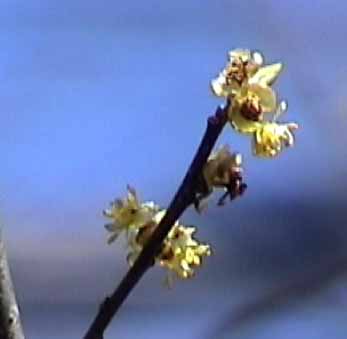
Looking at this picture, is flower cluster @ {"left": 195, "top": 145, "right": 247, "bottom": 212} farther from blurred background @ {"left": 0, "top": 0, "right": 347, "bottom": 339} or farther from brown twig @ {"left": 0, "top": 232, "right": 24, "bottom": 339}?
blurred background @ {"left": 0, "top": 0, "right": 347, "bottom": 339}

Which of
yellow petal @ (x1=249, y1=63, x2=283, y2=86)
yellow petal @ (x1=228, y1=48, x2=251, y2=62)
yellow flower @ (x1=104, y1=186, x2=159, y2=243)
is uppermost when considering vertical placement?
yellow petal @ (x1=228, y1=48, x2=251, y2=62)

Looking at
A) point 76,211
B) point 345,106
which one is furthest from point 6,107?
point 345,106

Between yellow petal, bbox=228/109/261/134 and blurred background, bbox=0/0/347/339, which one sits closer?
yellow petal, bbox=228/109/261/134

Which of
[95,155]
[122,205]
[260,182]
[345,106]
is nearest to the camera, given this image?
[122,205]

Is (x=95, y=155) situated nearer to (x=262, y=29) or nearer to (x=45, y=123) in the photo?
(x=45, y=123)

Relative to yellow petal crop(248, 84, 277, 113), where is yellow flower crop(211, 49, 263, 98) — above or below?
above

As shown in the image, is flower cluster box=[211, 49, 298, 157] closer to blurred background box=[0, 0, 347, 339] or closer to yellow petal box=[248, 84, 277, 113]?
yellow petal box=[248, 84, 277, 113]

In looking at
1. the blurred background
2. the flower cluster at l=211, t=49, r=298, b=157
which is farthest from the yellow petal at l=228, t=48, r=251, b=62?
the blurred background
